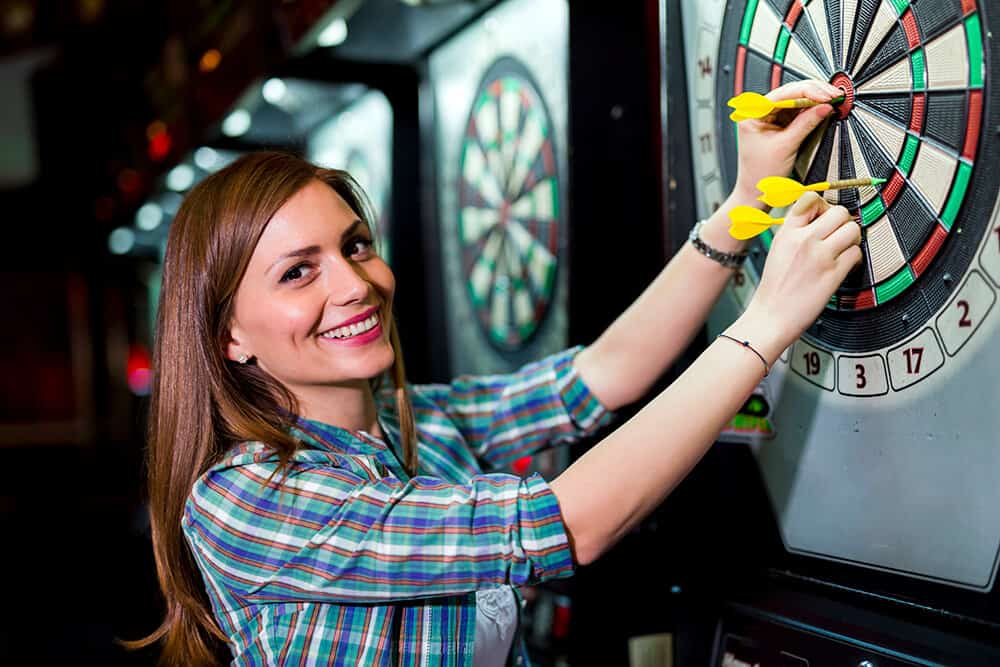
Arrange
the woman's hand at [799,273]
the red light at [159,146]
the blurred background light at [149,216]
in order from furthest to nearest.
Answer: the blurred background light at [149,216]
the red light at [159,146]
the woman's hand at [799,273]

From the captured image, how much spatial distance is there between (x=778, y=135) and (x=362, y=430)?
75 centimetres

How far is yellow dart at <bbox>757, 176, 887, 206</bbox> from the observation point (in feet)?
3.75

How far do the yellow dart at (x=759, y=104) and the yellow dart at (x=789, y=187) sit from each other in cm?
8

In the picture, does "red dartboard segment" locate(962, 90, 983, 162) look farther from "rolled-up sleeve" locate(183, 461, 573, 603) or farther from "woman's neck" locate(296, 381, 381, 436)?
"woman's neck" locate(296, 381, 381, 436)

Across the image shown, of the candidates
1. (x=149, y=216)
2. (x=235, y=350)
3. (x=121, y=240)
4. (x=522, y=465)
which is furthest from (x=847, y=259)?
(x=121, y=240)

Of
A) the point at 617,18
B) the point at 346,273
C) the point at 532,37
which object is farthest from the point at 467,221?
the point at 346,273

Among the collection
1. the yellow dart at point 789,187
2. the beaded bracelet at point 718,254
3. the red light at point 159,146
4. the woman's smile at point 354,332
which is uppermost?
the red light at point 159,146

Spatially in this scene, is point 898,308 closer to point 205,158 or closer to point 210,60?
point 210,60

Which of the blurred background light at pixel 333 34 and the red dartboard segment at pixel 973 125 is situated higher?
the blurred background light at pixel 333 34

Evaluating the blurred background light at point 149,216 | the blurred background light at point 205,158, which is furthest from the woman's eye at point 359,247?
the blurred background light at point 149,216

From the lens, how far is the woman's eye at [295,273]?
4.78 feet

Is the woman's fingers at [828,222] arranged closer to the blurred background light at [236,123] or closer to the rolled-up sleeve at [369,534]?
the rolled-up sleeve at [369,534]

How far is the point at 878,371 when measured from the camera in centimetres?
119

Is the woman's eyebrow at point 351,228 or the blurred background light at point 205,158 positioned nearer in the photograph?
the woman's eyebrow at point 351,228
